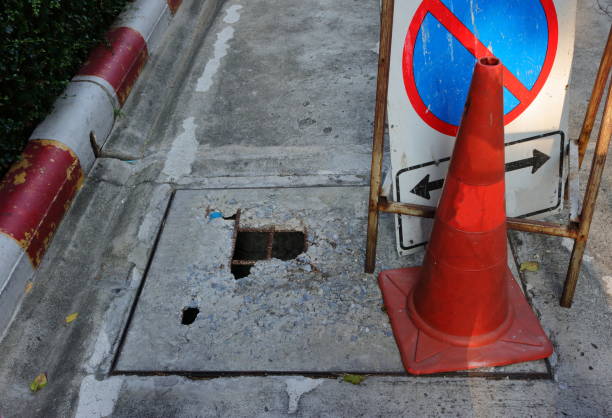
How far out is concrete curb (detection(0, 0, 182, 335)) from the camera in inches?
105

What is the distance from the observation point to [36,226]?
9.15ft

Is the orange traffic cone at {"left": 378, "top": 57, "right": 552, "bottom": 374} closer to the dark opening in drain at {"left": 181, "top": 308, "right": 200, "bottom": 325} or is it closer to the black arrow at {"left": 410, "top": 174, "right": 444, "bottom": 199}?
the black arrow at {"left": 410, "top": 174, "right": 444, "bottom": 199}

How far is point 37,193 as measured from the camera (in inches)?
113

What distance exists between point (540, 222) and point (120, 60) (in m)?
2.93

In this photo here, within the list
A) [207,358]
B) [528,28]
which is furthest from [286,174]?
[528,28]

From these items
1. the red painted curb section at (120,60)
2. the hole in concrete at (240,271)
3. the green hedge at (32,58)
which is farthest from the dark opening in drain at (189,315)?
the red painted curb section at (120,60)

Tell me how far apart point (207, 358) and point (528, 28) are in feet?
6.11

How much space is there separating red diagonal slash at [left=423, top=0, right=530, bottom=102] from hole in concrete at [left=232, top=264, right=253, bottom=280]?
143 centimetres

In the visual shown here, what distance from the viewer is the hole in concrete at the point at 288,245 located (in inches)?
114

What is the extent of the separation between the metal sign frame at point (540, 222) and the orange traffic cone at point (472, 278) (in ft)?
0.77

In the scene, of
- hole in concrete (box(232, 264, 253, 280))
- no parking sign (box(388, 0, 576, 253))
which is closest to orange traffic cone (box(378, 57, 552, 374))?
no parking sign (box(388, 0, 576, 253))

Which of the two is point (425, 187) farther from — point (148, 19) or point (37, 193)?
point (148, 19)

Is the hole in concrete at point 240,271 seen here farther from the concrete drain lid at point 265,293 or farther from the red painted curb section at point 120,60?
the red painted curb section at point 120,60

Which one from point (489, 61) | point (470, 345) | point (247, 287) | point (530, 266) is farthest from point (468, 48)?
point (247, 287)
